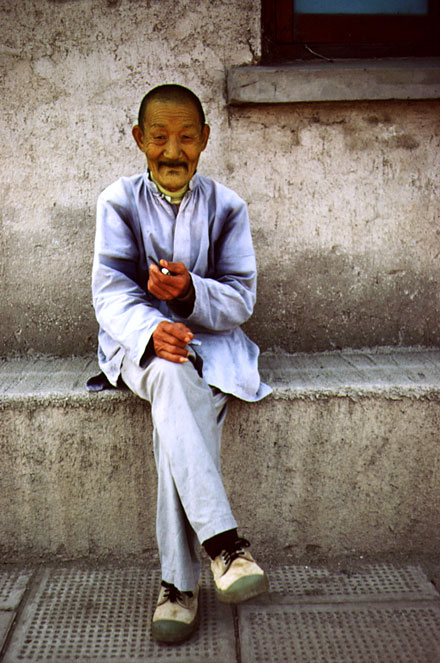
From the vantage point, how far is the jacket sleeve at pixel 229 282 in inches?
91.4

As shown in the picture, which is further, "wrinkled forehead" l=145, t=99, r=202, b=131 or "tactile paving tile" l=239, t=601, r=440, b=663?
"wrinkled forehead" l=145, t=99, r=202, b=131

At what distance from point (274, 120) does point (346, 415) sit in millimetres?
1422

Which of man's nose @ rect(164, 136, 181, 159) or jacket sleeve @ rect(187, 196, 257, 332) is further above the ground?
man's nose @ rect(164, 136, 181, 159)

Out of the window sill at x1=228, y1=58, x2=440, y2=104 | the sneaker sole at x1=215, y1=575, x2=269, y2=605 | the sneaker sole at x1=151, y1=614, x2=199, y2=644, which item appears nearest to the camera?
the sneaker sole at x1=215, y1=575, x2=269, y2=605

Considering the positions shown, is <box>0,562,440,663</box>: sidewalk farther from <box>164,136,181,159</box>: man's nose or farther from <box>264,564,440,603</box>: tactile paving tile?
<box>164,136,181,159</box>: man's nose

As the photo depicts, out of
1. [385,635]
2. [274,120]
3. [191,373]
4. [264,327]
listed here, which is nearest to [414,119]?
[274,120]

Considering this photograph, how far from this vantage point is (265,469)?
2590mm

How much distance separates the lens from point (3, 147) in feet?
9.80

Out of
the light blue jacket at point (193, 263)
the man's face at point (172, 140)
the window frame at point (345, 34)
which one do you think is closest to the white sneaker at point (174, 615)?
the light blue jacket at point (193, 263)

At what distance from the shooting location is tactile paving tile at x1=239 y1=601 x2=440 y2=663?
2.06 m

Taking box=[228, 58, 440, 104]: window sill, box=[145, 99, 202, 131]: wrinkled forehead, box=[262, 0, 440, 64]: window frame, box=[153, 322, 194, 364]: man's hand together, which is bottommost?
box=[153, 322, 194, 364]: man's hand

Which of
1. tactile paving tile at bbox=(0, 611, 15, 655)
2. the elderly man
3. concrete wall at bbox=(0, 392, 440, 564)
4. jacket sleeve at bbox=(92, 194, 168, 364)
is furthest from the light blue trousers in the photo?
tactile paving tile at bbox=(0, 611, 15, 655)

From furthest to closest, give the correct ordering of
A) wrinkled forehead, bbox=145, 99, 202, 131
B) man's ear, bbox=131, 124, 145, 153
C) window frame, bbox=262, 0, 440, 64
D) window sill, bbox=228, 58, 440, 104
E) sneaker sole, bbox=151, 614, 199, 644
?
1. window frame, bbox=262, 0, 440, 64
2. window sill, bbox=228, 58, 440, 104
3. man's ear, bbox=131, 124, 145, 153
4. wrinkled forehead, bbox=145, 99, 202, 131
5. sneaker sole, bbox=151, 614, 199, 644

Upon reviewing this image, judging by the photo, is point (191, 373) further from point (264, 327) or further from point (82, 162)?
point (82, 162)
